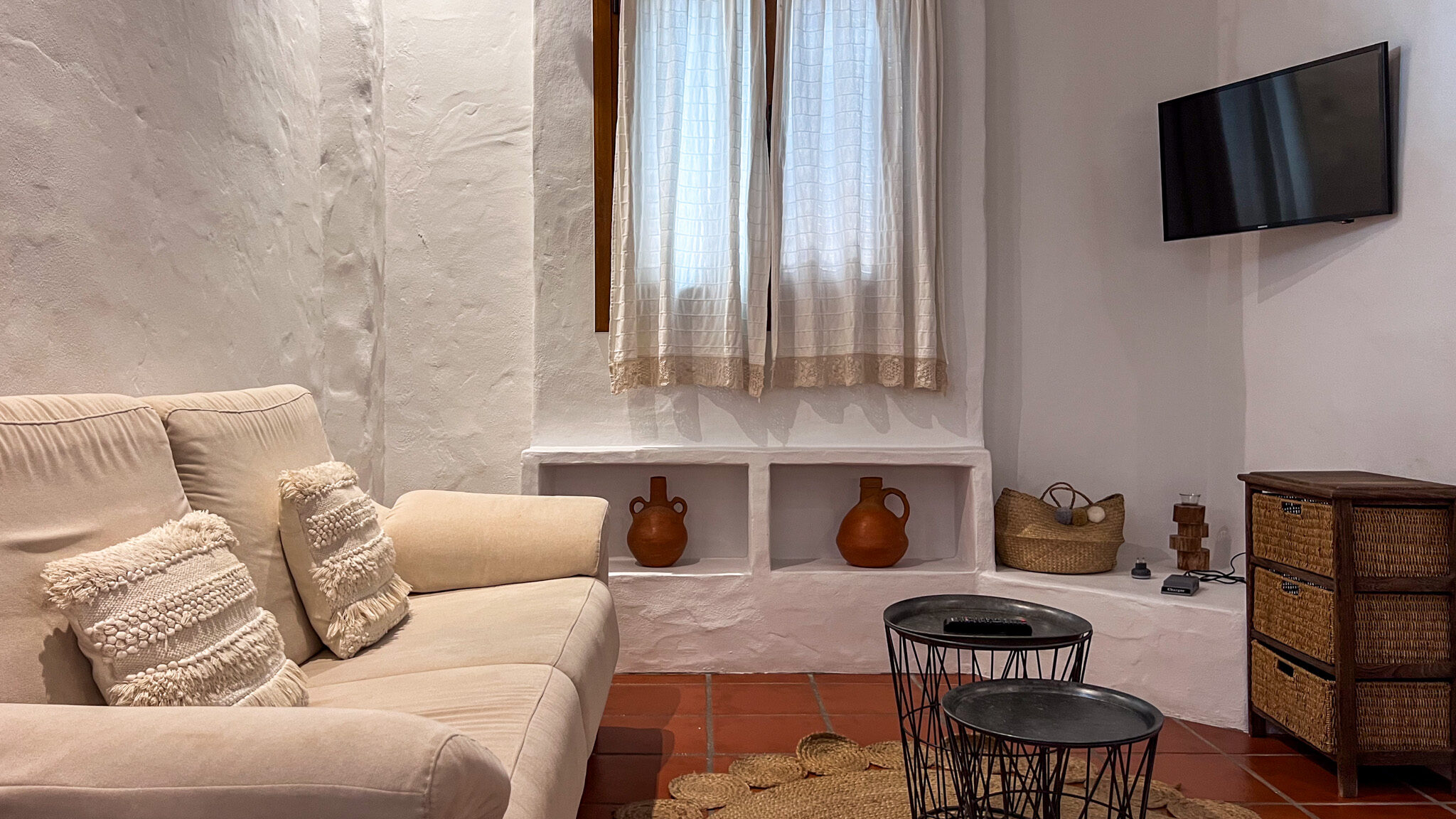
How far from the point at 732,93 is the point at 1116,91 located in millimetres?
1574

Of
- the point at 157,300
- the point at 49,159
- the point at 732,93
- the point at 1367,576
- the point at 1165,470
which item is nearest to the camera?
the point at 49,159

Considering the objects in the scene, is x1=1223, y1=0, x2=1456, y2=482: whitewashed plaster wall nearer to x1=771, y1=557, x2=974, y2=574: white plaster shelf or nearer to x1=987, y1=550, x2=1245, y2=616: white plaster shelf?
x1=987, y1=550, x2=1245, y2=616: white plaster shelf

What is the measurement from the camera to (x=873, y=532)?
11.8 feet

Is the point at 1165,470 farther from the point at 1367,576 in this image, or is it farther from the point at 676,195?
the point at 676,195

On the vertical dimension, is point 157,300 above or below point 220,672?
above

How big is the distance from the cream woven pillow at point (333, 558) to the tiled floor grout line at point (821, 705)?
1.42m

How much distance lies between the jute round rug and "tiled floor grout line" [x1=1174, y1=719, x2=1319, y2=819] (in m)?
0.16

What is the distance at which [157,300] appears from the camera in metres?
2.21

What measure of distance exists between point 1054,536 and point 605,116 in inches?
91.1

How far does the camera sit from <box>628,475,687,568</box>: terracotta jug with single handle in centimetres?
359

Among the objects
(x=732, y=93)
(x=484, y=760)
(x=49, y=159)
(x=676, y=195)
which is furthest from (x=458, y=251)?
(x=484, y=760)

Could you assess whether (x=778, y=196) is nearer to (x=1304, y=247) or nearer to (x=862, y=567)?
(x=862, y=567)

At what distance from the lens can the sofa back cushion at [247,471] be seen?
1769mm

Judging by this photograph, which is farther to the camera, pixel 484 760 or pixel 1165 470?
pixel 1165 470
